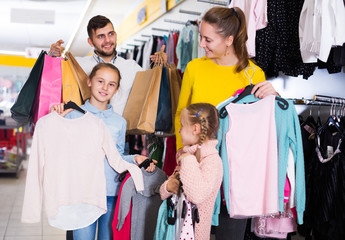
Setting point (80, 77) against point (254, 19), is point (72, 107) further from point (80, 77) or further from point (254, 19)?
point (254, 19)

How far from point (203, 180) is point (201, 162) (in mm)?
110

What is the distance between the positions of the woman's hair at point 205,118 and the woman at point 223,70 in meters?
0.27

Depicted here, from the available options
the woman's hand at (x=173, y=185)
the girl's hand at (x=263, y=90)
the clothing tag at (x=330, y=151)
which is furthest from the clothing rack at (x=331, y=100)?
the woman's hand at (x=173, y=185)

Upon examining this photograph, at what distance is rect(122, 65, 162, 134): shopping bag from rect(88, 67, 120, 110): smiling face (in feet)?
1.13

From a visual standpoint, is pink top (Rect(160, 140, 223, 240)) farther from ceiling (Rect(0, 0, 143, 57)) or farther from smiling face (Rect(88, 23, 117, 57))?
ceiling (Rect(0, 0, 143, 57))

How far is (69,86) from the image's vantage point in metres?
2.56

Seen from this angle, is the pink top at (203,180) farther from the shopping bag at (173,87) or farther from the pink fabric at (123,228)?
the shopping bag at (173,87)

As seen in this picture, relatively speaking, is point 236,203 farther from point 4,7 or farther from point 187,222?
point 4,7

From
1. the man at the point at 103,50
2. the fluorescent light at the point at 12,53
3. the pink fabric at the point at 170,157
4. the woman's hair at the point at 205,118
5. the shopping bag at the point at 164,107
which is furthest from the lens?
the fluorescent light at the point at 12,53

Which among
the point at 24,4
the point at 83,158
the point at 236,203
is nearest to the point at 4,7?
the point at 24,4

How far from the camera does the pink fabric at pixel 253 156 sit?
2.22 m

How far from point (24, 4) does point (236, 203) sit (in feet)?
24.6

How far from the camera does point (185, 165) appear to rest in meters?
1.93

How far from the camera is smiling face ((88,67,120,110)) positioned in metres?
2.38
